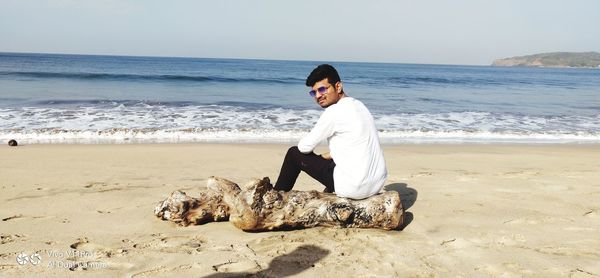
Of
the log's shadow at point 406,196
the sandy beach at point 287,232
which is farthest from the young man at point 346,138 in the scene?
the log's shadow at point 406,196

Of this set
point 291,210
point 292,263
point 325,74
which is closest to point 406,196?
point 291,210

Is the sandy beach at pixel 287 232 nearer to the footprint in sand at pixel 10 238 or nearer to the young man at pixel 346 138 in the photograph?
the footprint in sand at pixel 10 238

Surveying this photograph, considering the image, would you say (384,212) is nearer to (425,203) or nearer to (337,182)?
(337,182)

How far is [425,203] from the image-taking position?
4.93 meters

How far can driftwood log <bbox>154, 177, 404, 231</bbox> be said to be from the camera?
392 cm

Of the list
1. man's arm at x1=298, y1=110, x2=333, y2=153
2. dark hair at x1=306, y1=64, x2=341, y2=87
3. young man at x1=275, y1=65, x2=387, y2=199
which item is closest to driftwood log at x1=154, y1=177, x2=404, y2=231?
young man at x1=275, y1=65, x2=387, y2=199

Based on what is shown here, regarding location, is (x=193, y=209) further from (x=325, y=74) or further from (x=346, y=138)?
(x=325, y=74)

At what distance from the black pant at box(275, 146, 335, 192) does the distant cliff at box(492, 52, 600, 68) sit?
6882 inches

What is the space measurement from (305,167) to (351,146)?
617mm

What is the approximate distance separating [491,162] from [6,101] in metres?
14.5

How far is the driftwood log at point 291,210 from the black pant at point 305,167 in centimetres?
19

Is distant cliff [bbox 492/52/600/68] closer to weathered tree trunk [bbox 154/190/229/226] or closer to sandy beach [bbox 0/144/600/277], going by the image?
sandy beach [bbox 0/144/600/277]

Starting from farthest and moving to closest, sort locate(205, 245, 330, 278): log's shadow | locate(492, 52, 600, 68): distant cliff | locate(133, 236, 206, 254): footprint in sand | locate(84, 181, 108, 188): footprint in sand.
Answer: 1. locate(492, 52, 600, 68): distant cliff
2. locate(84, 181, 108, 188): footprint in sand
3. locate(133, 236, 206, 254): footprint in sand
4. locate(205, 245, 330, 278): log's shadow

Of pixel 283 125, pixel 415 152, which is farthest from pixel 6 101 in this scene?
pixel 415 152
